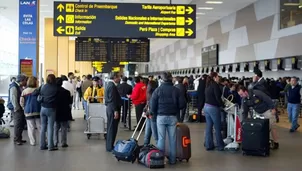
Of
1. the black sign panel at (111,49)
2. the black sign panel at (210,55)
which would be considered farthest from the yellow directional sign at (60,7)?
the black sign panel at (210,55)

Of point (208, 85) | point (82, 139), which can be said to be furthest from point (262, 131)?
point (82, 139)

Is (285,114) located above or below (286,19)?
below

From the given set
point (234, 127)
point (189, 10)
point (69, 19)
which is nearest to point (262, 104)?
point (234, 127)

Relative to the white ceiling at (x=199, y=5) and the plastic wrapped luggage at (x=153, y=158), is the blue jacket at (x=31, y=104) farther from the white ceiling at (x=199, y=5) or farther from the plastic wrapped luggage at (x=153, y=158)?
the white ceiling at (x=199, y=5)

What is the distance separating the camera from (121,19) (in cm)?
1239

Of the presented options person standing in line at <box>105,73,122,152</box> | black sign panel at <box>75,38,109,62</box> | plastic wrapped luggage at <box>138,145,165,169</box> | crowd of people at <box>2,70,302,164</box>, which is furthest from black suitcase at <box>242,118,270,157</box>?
black sign panel at <box>75,38,109,62</box>

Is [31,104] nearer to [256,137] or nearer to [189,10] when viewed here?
[256,137]

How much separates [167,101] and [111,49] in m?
11.2

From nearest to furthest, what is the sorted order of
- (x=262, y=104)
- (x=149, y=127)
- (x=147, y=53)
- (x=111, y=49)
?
(x=262, y=104)
(x=149, y=127)
(x=111, y=49)
(x=147, y=53)

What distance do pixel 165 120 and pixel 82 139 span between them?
4.39 meters

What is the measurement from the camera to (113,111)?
9.13m

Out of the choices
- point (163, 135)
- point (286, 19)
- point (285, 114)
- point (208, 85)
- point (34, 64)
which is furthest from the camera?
point (285, 114)

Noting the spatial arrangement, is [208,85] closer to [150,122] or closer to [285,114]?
[150,122]

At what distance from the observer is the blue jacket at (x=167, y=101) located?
7754 millimetres
